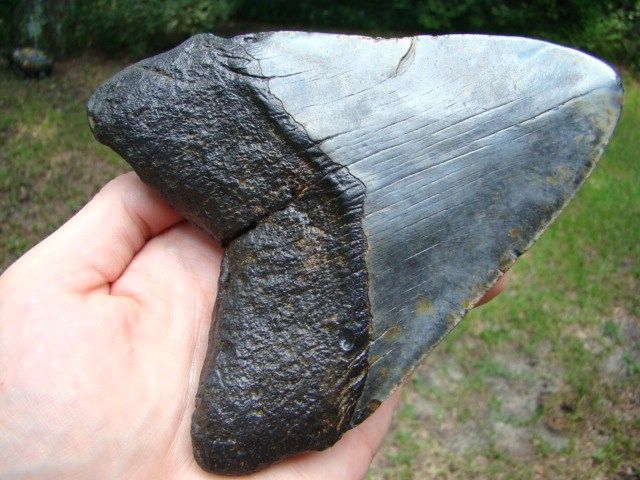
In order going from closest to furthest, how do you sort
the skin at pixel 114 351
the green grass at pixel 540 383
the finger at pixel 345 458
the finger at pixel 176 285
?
the skin at pixel 114 351
the finger at pixel 345 458
the finger at pixel 176 285
the green grass at pixel 540 383

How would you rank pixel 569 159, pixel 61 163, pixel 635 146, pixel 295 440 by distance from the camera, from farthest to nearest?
pixel 635 146 < pixel 61 163 < pixel 569 159 < pixel 295 440

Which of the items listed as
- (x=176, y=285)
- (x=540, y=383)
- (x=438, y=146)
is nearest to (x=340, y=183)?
(x=438, y=146)

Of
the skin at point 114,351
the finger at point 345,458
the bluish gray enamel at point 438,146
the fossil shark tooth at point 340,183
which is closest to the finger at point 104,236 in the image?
the skin at point 114,351

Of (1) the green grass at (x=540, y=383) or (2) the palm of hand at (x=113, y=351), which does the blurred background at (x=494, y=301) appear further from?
(2) the palm of hand at (x=113, y=351)

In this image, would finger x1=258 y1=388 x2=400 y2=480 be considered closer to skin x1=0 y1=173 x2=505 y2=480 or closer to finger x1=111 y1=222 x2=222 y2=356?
skin x1=0 y1=173 x2=505 y2=480

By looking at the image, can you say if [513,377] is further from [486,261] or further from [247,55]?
[247,55]

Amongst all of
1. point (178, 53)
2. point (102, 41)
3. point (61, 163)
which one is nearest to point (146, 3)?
point (102, 41)

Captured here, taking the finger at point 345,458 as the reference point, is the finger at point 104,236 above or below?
above

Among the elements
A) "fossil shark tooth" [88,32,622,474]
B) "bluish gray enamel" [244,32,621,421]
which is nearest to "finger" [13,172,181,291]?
"fossil shark tooth" [88,32,622,474]
